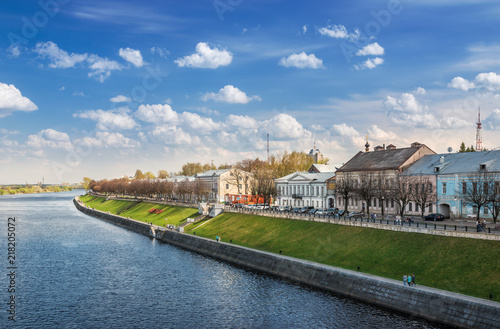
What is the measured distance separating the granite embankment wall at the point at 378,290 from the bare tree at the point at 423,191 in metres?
26.9

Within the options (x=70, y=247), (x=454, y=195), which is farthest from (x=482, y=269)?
(x=70, y=247)

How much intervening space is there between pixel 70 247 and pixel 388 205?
56.6 metres

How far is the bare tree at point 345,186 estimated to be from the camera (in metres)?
83.5

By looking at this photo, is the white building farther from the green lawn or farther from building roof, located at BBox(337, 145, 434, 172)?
the green lawn

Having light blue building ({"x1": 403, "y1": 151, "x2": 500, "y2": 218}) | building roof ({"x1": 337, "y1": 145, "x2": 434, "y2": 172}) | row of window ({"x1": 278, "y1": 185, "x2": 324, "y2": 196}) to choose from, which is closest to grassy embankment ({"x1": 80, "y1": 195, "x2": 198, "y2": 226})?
row of window ({"x1": 278, "y1": 185, "x2": 324, "y2": 196})

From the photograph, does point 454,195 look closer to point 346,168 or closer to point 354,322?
point 346,168

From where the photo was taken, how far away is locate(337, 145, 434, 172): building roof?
8500cm

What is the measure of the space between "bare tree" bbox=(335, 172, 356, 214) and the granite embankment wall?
25976 millimetres

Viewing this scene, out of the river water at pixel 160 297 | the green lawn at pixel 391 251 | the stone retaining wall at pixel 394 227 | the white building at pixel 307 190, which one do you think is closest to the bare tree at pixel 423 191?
the stone retaining wall at pixel 394 227

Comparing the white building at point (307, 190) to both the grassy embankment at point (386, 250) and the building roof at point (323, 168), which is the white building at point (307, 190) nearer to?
the building roof at point (323, 168)

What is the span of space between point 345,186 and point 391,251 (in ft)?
108

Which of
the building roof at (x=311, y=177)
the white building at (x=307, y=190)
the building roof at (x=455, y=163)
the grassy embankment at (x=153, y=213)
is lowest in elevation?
the grassy embankment at (x=153, y=213)

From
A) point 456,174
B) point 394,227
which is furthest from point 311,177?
point 394,227

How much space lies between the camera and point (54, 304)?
144ft
